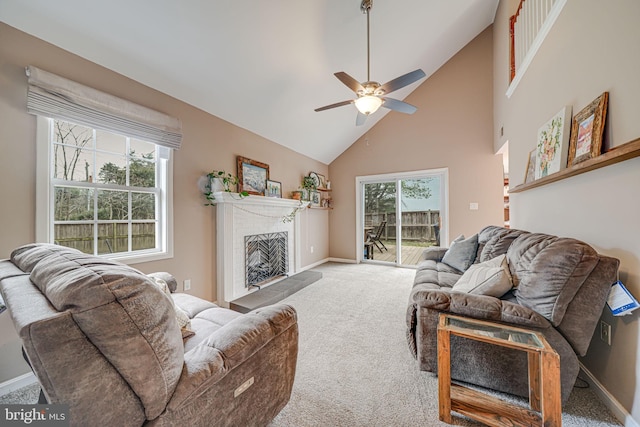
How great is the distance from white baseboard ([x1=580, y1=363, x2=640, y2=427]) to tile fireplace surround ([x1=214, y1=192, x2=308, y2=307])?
3167 millimetres

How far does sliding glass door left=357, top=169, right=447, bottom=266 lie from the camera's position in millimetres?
4621

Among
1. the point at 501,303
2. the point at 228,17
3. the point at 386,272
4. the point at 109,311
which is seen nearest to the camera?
the point at 109,311

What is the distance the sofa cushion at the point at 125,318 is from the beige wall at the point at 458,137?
464 centimetres

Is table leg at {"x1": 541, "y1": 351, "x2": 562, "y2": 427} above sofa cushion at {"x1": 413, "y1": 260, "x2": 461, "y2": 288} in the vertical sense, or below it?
below

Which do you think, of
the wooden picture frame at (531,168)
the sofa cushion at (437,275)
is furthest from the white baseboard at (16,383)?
the wooden picture frame at (531,168)

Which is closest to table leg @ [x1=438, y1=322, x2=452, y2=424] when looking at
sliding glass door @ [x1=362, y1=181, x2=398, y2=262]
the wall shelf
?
the wall shelf

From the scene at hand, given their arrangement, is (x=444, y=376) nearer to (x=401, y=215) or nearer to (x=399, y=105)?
(x=399, y=105)

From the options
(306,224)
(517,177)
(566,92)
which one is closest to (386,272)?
(306,224)

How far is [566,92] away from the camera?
1.83 meters

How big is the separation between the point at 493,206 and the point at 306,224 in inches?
132

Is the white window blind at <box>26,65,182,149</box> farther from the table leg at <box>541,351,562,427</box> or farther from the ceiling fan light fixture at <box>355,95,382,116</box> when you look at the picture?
the table leg at <box>541,351,562,427</box>

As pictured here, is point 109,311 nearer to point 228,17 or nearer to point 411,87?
point 228,17

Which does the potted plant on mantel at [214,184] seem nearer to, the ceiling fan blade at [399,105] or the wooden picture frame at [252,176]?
the wooden picture frame at [252,176]

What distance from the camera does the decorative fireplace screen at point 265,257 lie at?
10.9ft
